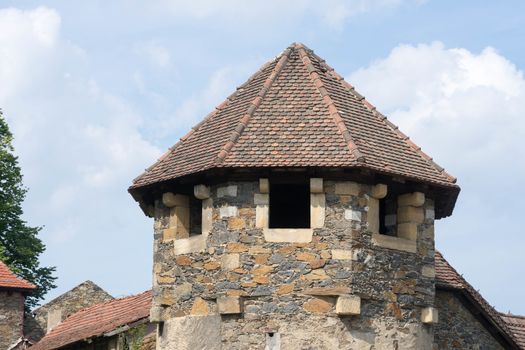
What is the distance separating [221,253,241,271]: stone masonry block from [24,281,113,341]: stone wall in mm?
15158

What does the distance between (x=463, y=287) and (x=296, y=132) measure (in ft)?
15.9

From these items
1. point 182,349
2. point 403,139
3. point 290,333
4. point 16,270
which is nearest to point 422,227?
point 403,139

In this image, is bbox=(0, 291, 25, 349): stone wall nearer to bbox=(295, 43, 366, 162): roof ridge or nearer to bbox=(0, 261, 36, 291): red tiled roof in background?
bbox=(0, 261, 36, 291): red tiled roof in background

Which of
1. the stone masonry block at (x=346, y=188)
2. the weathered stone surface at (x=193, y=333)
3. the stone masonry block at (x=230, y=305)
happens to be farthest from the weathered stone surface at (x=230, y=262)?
the stone masonry block at (x=346, y=188)

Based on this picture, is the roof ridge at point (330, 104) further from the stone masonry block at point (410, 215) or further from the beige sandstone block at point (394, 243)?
the stone masonry block at point (410, 215)

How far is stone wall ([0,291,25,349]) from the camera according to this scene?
30562mm

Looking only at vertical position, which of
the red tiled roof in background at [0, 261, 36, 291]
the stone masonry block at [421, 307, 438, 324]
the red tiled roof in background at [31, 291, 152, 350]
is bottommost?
the stone masonry block at [421, 307, 438, 324]

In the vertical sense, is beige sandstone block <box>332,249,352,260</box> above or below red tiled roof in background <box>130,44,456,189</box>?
below

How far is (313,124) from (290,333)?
117 inches

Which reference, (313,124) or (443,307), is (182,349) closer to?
(313,124)

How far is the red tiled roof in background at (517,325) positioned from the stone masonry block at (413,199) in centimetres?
641

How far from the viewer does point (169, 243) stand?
1681 cm

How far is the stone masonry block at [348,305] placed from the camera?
50.8 ft

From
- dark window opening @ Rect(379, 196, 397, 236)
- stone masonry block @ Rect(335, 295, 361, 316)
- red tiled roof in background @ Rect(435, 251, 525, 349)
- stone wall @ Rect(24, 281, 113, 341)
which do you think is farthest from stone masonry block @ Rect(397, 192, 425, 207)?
stone wall @ Rect(24, 281, 113, 341)
